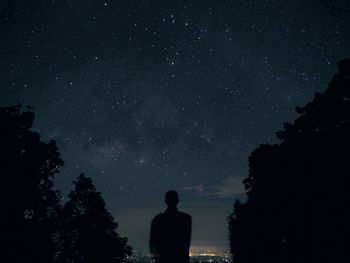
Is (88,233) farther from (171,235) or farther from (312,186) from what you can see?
(171,235)

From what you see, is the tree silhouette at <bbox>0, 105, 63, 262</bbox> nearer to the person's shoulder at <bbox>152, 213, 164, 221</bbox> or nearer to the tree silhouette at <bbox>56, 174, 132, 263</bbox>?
the tree silhouette at <bbox>56, 174, 132, 263</bbox>

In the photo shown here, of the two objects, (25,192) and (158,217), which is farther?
(25,192)

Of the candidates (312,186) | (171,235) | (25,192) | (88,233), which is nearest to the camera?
(171,235)

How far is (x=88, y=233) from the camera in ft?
105

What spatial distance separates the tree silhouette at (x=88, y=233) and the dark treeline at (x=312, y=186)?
12619 mm

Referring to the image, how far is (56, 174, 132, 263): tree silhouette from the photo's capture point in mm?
30641

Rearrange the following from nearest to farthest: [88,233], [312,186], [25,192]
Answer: [25,192], [312,186], [88,233]

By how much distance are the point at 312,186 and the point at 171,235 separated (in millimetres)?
20245

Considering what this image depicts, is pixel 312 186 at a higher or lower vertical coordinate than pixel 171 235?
higher

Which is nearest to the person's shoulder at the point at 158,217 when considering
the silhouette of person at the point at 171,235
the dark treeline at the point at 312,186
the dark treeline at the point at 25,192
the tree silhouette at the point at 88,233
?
the silhouette of person at the point at 171,235

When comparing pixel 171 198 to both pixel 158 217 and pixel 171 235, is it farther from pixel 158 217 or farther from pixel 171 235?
pixel 171 235

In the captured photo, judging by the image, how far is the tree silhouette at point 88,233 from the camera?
30.6 meters

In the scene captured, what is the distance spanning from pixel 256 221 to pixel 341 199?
42.6 ft

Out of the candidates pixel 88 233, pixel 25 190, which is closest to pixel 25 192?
pixel 25 190
